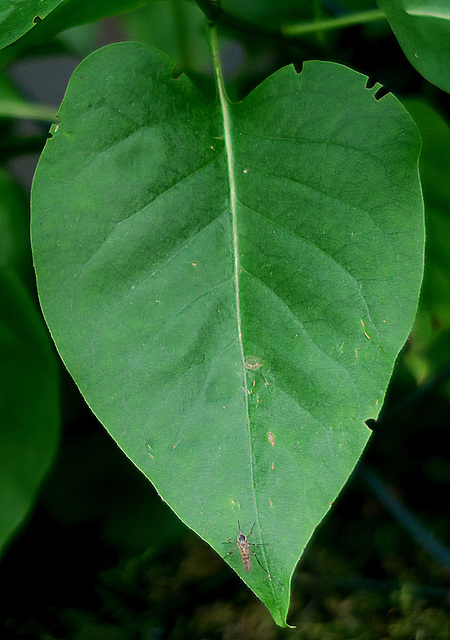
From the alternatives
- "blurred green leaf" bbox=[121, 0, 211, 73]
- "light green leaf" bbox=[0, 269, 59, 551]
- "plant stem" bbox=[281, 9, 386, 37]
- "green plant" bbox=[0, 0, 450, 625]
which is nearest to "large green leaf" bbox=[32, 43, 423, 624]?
"green plant" bbox=[0, 0, 450, 625]

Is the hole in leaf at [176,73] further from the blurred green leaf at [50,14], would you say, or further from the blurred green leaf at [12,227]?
the blurred green leaf at [12,227]

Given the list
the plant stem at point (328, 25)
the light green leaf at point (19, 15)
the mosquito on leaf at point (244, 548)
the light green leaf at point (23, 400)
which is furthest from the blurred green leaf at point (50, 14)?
the mosquito on leaf at point (244, 548)

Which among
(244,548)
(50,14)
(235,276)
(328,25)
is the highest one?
(50,14)

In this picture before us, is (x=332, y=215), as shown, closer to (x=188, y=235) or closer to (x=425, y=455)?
(x=188, y=235)

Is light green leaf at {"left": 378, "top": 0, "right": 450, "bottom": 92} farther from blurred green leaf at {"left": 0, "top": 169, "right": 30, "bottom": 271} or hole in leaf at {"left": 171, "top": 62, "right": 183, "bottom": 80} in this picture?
blurred green leaf at {"left": 0, "top": 169, "right": 30, "bottom": 271}

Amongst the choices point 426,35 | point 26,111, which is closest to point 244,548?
point 426,35

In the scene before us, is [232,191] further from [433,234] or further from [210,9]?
[433,234]
